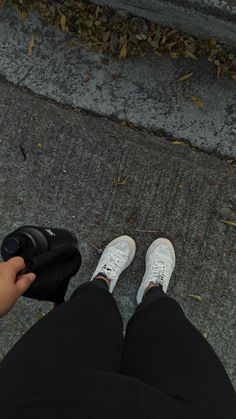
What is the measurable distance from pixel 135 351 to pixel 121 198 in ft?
2.93

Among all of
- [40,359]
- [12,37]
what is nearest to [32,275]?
[40,359]

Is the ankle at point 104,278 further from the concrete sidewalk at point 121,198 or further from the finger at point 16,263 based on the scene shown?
the finger at point 16,263

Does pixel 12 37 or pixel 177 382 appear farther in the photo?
pixel 12 37

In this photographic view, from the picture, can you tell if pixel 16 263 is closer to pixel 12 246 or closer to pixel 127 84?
pixel 12 246

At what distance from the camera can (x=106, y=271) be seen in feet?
7.36

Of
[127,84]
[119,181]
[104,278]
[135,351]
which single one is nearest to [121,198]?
[119,181]

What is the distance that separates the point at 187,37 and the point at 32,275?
4.70 ft

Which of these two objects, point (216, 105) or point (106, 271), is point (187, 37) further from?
point (106, 271)

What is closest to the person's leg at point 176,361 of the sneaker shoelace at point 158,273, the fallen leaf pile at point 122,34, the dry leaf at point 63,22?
the sneaker shoelace at point 158,273

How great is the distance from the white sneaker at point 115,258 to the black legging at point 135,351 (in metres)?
0.39

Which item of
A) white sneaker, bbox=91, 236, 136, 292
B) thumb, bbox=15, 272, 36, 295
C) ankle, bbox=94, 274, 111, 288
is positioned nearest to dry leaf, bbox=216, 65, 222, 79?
white sneaker, bbox=91, 236, 136, 292

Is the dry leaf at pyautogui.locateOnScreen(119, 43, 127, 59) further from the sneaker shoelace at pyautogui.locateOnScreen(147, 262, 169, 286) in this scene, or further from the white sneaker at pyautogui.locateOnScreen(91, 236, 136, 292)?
the sneaker shoelace at pyautogui.locateOnScreen(147, 262, 169, 286)

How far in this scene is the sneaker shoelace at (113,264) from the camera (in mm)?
2230

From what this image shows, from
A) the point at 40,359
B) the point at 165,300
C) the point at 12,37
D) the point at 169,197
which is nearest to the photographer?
the point at 40,359
